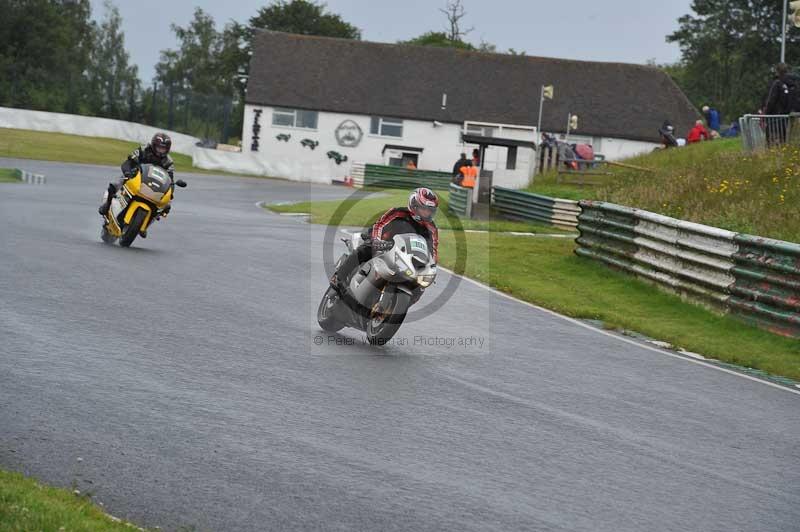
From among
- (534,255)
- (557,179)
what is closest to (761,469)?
(534,255)

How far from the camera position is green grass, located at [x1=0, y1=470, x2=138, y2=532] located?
5055 mm

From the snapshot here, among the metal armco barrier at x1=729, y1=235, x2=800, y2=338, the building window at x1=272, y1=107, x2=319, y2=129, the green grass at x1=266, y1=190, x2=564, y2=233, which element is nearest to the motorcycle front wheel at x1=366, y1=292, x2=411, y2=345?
the metal armco barrier at x1=729, y1=235, x2=800, y2=338

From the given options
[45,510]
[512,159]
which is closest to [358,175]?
[512,159]

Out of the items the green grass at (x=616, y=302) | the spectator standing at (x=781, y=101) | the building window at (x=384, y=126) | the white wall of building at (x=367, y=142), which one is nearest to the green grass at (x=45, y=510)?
the green grass at (x=616, y=302)

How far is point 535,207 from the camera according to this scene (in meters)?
32.8

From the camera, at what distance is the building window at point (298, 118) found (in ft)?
230

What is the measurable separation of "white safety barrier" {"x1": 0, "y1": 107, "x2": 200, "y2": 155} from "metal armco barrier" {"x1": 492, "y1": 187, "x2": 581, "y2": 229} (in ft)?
99.3

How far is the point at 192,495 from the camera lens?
5898 mm

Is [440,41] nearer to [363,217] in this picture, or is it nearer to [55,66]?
[55,66]

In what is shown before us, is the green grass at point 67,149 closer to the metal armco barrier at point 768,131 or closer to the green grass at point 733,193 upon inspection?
the green grass at point 733,193

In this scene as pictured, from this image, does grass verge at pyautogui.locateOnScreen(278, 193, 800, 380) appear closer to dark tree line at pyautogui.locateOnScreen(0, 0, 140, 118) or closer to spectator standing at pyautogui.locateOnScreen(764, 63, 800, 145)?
spectator standing at pyautogui.locateOnScreen(764, 63, 800, 145)

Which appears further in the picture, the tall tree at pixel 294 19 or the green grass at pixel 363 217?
the tall tree at pixel 294 19

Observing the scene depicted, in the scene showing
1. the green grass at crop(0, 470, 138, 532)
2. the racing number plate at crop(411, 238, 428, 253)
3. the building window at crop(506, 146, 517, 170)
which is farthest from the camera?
the building window at crop(506, 146, 517, 170)

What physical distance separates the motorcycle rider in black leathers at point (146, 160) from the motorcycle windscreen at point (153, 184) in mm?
234
